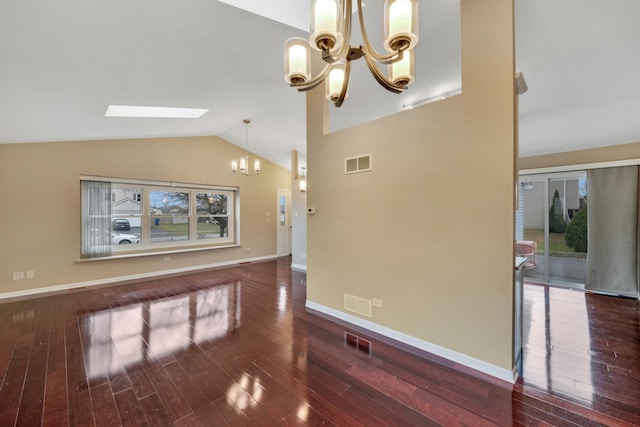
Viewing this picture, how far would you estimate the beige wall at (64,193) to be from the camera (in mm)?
4035

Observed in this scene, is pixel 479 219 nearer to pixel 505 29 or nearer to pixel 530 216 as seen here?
pixel 505 29

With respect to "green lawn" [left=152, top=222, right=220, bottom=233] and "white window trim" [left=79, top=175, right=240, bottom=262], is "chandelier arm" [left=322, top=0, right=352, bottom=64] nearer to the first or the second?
"white window trim" [left=79, top=175, right=240, bottom=262]

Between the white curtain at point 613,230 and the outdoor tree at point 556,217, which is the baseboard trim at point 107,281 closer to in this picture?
the outdoor tree at point 556,217

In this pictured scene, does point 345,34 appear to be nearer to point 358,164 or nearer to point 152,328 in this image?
point 358,164

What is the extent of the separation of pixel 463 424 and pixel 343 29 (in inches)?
98.2

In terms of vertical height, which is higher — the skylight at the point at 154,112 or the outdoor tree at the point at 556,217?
the skylight at the point at 154,112

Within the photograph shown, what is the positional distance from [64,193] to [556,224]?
29.1ft

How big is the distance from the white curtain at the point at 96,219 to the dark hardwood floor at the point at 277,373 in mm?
1312

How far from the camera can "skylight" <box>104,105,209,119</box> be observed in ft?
11.8

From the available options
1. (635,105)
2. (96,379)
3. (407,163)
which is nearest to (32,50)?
(96,379)

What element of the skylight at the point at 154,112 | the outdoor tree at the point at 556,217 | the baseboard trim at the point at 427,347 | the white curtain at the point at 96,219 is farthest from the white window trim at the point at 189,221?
the outdoor tree at the point at 556,217

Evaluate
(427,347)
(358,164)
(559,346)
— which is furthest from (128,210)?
(559,346)

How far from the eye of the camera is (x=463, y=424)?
5.32 ft

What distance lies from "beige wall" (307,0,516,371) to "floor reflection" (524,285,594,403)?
403mm
